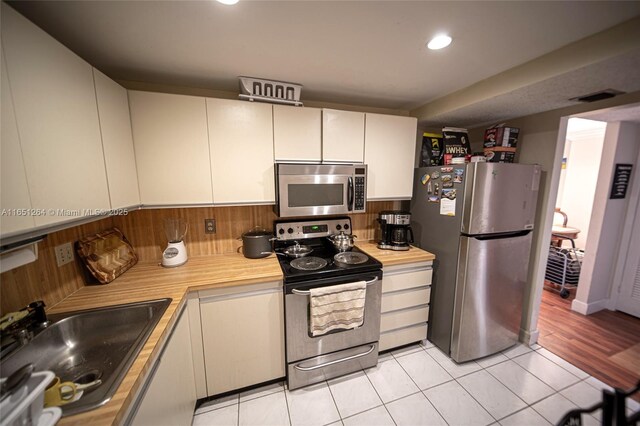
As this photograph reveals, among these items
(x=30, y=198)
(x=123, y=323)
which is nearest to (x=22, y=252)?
(x=30, y=198)

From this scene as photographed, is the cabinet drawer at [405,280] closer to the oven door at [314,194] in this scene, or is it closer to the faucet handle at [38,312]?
the oven door at [314,194]

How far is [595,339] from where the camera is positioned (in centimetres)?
221

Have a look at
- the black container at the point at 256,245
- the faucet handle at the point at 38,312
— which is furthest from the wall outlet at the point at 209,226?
the faucet handle at the point at 38,312

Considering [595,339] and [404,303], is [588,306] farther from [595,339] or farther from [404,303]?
[404,303]

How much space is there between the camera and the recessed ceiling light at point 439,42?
113 cm

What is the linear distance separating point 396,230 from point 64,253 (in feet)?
7.28

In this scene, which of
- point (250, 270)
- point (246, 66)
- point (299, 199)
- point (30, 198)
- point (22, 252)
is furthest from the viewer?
point (299, 199)

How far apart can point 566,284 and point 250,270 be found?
157 inches

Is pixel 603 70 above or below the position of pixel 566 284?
above

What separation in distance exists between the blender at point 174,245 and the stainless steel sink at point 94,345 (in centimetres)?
50

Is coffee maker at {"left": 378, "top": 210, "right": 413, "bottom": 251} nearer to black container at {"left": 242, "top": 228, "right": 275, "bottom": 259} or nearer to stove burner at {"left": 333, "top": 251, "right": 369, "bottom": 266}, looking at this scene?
stove burner at {"left": 333, "top": 251, "right": 369, "bottom": 266}

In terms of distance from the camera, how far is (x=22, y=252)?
0.90 m

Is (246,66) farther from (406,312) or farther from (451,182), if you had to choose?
(406,312)

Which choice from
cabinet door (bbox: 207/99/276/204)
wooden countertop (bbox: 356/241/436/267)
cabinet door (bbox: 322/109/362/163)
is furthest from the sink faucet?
wooden countertop (bbox: 356/241/436/267)
